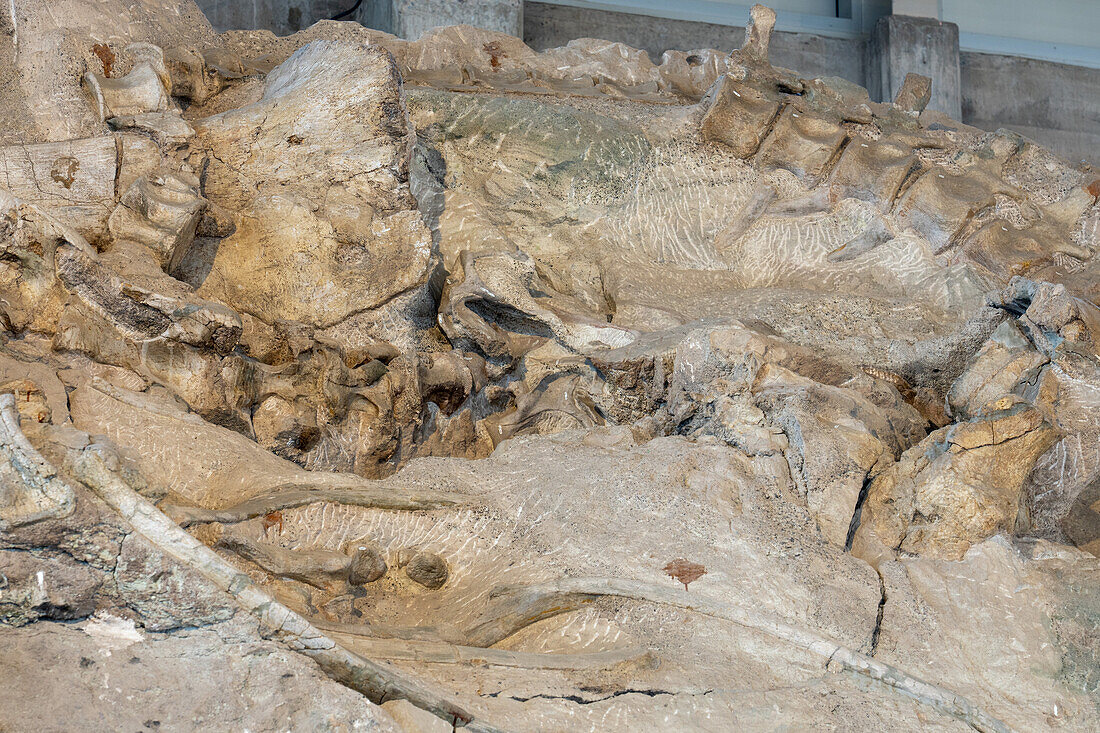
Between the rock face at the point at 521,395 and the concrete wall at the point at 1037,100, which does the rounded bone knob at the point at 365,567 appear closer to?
the rock face at the point at 521,395

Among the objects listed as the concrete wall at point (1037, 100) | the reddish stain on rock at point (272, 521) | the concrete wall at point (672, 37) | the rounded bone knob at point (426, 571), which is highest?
the concrete wall at point (672, 37)

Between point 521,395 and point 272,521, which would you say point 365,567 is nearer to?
point 272,521

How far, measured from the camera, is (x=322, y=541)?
253 cm

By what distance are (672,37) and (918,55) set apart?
165cm

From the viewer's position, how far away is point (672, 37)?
24.4 feet

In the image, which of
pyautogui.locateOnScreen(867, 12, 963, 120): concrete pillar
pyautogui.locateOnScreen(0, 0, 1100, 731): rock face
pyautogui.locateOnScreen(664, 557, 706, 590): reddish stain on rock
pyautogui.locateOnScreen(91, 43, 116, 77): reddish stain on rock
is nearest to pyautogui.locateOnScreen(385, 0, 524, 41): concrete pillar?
pyautogui.locateOnScreen(0, 0, 1100, 731): rock face

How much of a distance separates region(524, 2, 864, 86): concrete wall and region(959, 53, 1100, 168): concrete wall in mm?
891

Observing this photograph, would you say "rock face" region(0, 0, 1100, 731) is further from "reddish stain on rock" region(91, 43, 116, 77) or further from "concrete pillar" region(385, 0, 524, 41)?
"concrete pillar" region(385, 0, 524, 41)

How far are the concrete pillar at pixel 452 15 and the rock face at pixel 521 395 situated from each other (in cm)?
173

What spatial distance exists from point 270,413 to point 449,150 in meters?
1.36

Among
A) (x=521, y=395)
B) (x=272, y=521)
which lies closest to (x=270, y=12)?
(x=521, y=395)

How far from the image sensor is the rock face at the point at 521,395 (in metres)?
1.90

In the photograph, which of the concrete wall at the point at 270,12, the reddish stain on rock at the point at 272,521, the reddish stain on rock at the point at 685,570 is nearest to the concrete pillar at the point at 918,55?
the concrete wall at the point at 270,12

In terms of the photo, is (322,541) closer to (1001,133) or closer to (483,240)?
(483,240)
